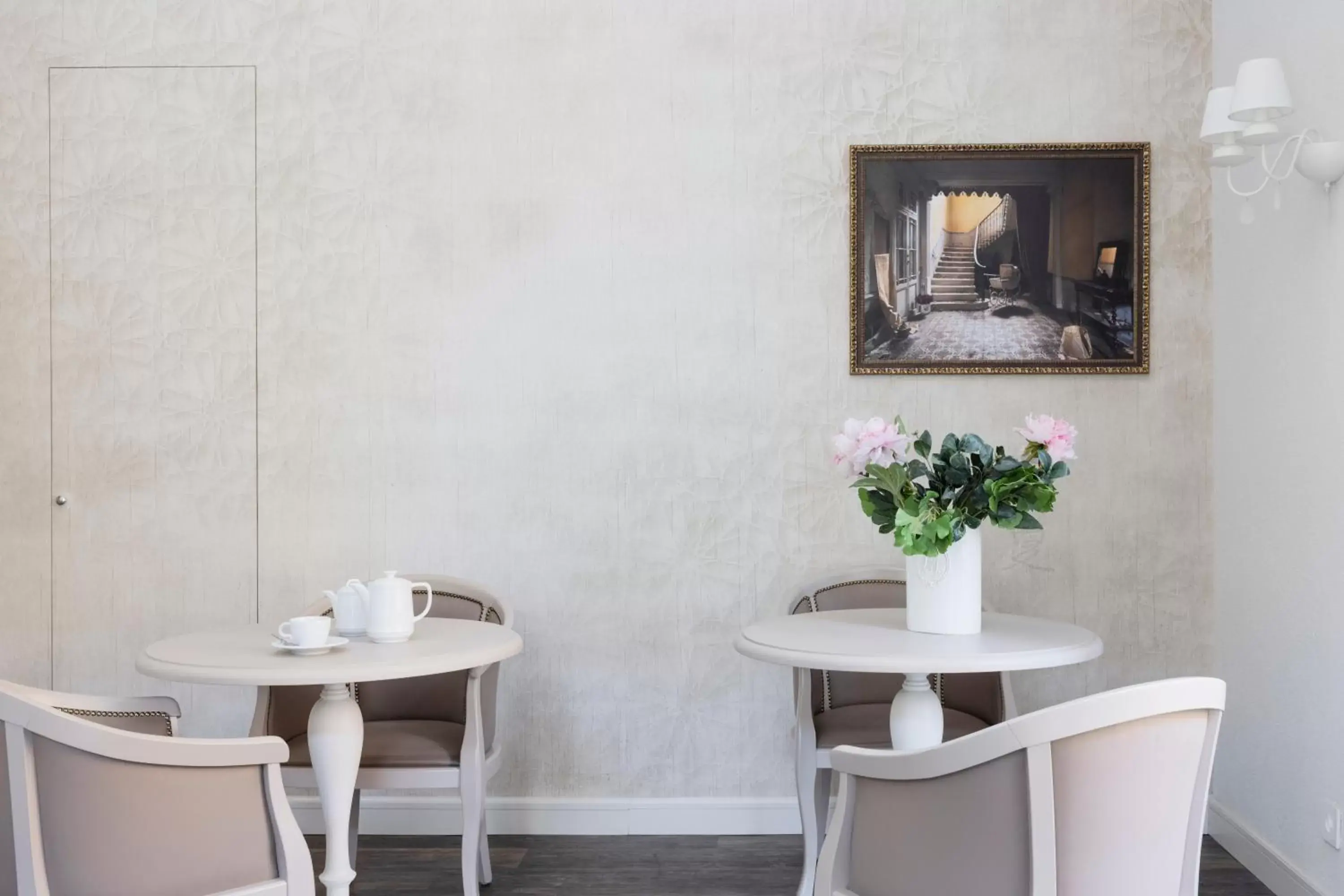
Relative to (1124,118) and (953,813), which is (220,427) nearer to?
(953,813)

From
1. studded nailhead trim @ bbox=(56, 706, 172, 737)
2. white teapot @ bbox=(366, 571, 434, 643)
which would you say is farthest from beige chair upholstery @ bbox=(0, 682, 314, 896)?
white teapot @ bbox=(366, 571, 434, 643)

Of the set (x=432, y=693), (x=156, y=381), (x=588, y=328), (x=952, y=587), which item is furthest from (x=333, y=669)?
(x=156, y=381)

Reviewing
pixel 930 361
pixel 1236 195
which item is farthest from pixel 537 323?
pixel 1236 195

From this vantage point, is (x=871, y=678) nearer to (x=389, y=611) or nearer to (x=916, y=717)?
(x=916, y=717)

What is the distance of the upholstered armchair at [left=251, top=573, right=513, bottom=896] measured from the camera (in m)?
2.54

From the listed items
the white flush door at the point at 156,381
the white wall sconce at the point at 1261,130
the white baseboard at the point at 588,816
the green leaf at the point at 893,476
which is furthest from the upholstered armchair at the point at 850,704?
Result: the white flush door at the point at 156,381

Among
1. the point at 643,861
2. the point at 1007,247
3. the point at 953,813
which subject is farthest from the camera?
the point at 1007,247

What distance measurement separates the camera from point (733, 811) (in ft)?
11.0

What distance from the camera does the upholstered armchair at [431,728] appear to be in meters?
2.54

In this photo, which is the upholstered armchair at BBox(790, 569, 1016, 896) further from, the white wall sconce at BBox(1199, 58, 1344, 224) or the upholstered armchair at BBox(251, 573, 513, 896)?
the white wall sconce at BBox(1199, 58, 1344, 224)

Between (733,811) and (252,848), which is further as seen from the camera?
(733,811)

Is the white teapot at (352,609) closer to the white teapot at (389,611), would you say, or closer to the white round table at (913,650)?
the white teapot at (389,611)

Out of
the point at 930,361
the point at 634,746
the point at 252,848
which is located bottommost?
the point at 634,746

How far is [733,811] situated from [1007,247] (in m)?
1.96
